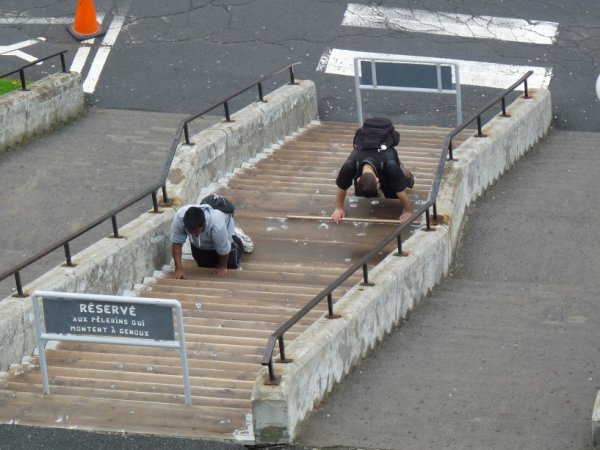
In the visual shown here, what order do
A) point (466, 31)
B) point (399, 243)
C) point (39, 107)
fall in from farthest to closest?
point (466, 31), point (39, 107), point (399, 243)

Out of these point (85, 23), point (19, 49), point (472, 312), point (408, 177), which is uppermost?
point (85, 23)

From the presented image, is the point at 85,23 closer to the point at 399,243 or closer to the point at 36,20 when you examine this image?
the point at 36,20

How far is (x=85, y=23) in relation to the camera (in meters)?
21.1

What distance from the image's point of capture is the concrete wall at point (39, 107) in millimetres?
17609

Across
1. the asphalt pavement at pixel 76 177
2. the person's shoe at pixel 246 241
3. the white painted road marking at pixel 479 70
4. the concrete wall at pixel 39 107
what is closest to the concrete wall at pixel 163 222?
the person's shoe at pixel 246 241

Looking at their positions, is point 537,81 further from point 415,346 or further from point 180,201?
point 415,346

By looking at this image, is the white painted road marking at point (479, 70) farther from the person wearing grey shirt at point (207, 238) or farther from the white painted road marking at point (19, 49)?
the person wearing grey shirt at point (207, 238)

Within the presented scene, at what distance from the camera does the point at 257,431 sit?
9.94m

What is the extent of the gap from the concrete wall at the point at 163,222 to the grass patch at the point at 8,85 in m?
3.78

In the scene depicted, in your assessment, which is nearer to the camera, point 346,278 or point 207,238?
point 346,278

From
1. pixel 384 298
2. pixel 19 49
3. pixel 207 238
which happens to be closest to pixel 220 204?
pixel 207 238

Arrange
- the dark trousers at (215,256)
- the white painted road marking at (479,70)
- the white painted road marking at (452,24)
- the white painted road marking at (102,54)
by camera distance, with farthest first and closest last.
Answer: the white painted road marking at (452,24) < the white painted road marking at (102,54) < the white painted road marking at (479,70) < the dark trousers at (215,256)

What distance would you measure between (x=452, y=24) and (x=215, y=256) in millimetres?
8831

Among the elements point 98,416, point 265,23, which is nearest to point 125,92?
point 265,23
